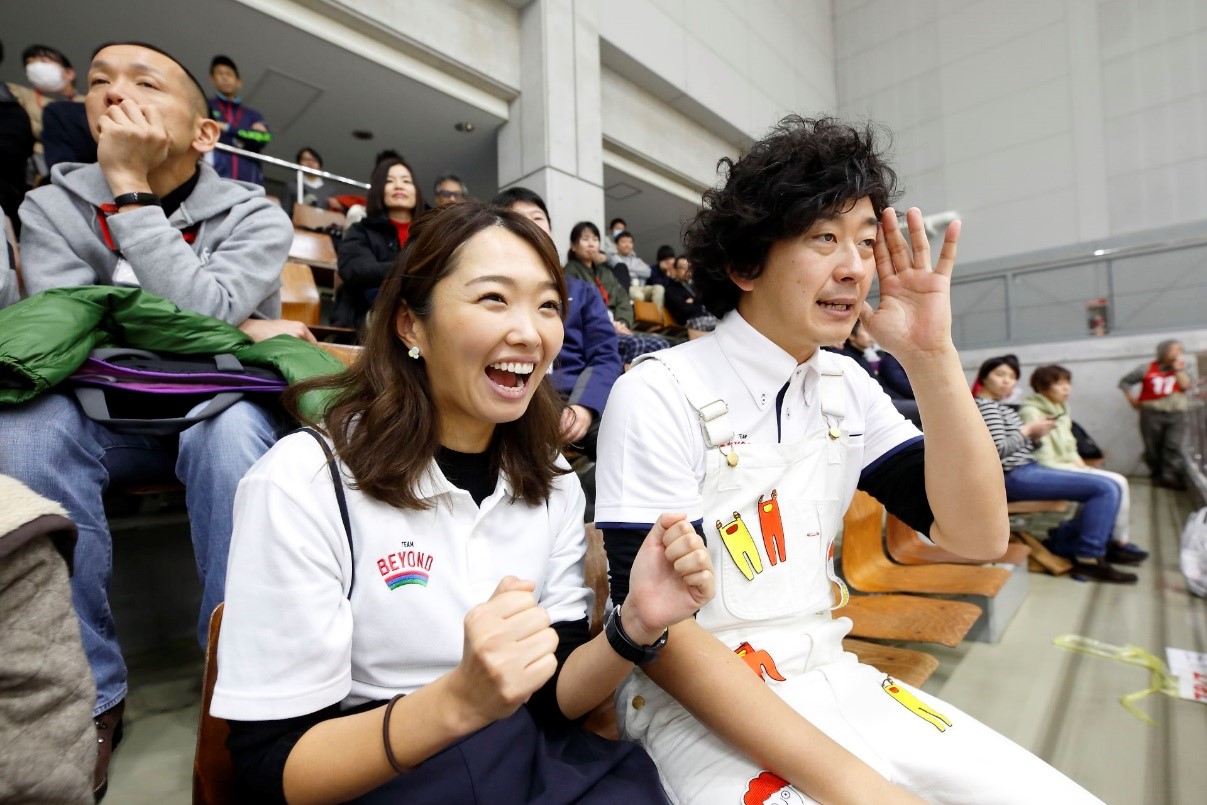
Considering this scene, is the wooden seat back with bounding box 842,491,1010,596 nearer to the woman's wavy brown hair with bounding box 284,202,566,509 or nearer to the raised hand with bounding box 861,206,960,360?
the raised hand with bounding box 861,206,960,360

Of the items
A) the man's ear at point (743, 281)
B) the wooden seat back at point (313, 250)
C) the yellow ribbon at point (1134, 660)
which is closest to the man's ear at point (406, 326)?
the man's ear at point (743, 281)

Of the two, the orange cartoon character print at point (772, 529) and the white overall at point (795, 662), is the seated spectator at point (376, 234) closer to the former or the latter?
the white overall at point (795, 662)

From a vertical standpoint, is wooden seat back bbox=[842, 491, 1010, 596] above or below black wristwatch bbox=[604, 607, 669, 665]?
below

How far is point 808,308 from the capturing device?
4.06 ft

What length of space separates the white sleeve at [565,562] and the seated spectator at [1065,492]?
333cm

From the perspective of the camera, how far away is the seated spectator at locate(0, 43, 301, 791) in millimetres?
1362

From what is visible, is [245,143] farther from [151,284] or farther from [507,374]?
[507,374]

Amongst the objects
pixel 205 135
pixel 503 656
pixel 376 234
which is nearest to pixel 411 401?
pixel 503 656

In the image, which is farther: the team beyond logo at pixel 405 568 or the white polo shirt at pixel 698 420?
the white polo shirt at pixel 698 420

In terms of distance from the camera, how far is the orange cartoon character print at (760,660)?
1168 millimetres

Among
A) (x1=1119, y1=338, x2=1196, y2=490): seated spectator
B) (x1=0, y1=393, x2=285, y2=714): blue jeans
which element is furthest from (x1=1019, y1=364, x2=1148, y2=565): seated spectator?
(x1=0, y1=393, x2=285, y2=714): blue jeans

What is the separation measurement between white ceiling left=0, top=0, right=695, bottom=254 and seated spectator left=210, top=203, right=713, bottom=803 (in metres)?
3.73

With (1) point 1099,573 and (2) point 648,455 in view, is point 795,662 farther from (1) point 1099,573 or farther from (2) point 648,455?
(1) point 1099,573

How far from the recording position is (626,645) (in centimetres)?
99
